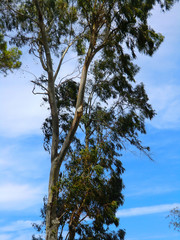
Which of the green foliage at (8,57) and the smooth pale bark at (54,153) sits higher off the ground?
the green foliage at (8,57)

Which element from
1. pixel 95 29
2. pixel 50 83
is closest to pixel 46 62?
pixel 50 83

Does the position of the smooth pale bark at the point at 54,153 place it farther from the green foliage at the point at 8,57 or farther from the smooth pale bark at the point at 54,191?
the green foliage at the point at 8,57

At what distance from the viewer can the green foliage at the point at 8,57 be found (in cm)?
1287

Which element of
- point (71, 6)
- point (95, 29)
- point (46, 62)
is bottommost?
point (46, 62)

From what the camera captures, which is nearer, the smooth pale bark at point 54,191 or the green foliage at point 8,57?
the smooth pale bark at point 54,191

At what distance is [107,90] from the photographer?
620 inches

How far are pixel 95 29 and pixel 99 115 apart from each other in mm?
4054

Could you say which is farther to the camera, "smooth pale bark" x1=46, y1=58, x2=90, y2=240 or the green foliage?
the green foliage

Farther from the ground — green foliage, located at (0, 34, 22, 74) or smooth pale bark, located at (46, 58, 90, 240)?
green foliage, located at (0, 34, 22, 74)

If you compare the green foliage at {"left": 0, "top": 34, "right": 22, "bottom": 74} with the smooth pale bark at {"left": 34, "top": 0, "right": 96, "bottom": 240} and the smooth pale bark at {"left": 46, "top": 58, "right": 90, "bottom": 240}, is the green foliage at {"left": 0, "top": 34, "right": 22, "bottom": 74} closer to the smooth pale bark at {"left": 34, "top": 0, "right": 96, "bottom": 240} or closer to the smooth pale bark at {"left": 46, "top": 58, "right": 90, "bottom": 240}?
the smooth pale bark at {"left": 34, "top": 0, "right": 96, "bottom": 240}

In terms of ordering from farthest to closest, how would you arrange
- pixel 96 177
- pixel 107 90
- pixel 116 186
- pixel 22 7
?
1. pixel 107 90
2. pixel 116 186
3. pixel 22 7
4. pixel 96 177

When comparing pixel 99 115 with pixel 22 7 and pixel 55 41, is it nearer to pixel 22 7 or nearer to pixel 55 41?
pixel 55 41

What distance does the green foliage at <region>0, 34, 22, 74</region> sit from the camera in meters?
12.9

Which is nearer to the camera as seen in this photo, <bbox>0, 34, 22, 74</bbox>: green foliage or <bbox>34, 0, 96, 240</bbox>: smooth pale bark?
<bbox>34, 0, 96, 240</bbox>: smooth pale bark
